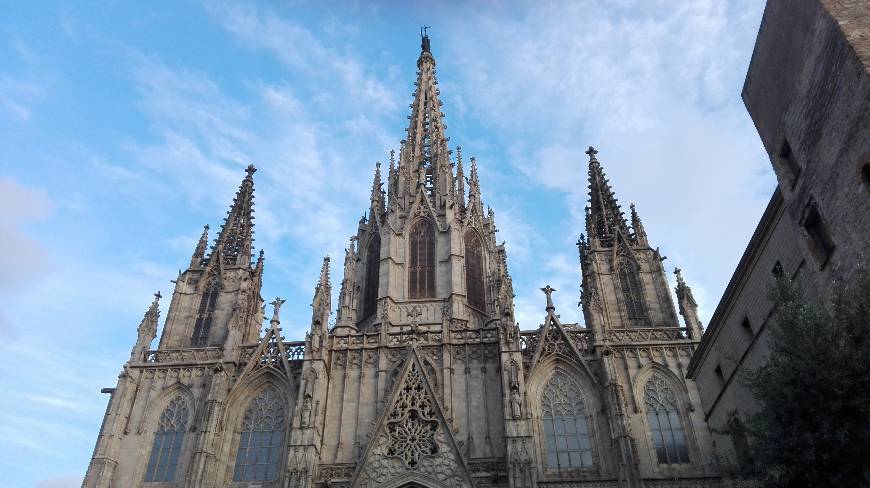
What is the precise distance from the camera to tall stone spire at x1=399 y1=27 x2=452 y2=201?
3781cm

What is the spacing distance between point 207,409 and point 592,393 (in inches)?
589

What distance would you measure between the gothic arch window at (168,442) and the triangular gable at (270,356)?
3006 mm

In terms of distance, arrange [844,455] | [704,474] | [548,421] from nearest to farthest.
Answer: [844,455], [704,474], [548,421]

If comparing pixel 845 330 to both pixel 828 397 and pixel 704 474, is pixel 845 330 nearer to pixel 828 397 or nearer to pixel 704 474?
pixel 828 397

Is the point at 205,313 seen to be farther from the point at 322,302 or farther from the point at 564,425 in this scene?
the point at 564,425

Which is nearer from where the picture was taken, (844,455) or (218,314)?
(844,455)

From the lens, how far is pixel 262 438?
26109 mm

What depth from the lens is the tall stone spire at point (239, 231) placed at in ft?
111

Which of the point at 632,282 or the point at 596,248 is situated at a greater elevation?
the point at 596,248

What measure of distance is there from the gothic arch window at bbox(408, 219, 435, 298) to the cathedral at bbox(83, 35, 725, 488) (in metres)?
0.14

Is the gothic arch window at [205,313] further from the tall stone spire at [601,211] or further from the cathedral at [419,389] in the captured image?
the tall stone spire at [601,211]

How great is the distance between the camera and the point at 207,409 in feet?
84.6

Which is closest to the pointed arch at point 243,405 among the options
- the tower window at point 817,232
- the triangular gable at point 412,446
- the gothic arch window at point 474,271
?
the triangular gable at point 412,446

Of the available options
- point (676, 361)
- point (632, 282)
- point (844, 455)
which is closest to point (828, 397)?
point (844, 455)
